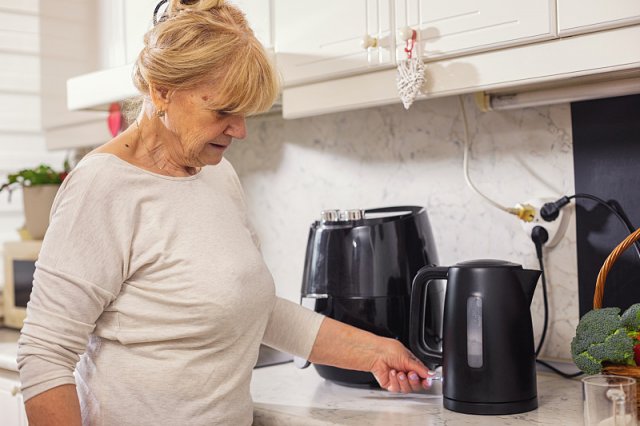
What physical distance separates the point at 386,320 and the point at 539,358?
0.38 m

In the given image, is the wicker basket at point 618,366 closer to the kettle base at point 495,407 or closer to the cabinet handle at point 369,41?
the kettle base at point 495,407

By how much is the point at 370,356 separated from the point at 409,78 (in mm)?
505

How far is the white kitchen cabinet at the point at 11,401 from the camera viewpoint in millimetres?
1893

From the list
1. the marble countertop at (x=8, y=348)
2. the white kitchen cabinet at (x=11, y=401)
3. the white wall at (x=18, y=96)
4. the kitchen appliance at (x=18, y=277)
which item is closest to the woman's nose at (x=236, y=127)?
the marble countertop at (x=8, y=348)

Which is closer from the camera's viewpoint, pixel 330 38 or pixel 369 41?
pixel 369 41

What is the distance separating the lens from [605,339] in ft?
3.88

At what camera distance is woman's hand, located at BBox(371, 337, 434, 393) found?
53.7 inches

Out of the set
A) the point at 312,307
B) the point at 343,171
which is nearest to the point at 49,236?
the point at 312,307

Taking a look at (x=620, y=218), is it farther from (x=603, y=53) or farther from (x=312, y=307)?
(x=312, y=307)

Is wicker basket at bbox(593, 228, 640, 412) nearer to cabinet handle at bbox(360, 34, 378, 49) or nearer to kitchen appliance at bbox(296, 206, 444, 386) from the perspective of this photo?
kitchen appliance at bbox(296, 206, 444, 386)

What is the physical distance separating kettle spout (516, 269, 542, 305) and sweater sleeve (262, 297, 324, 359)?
0.38m

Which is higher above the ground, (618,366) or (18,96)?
(18,96)

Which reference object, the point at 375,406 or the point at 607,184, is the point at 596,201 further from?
the point at 375,406

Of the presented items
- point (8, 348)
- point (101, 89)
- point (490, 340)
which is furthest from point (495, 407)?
point (8, 348)
